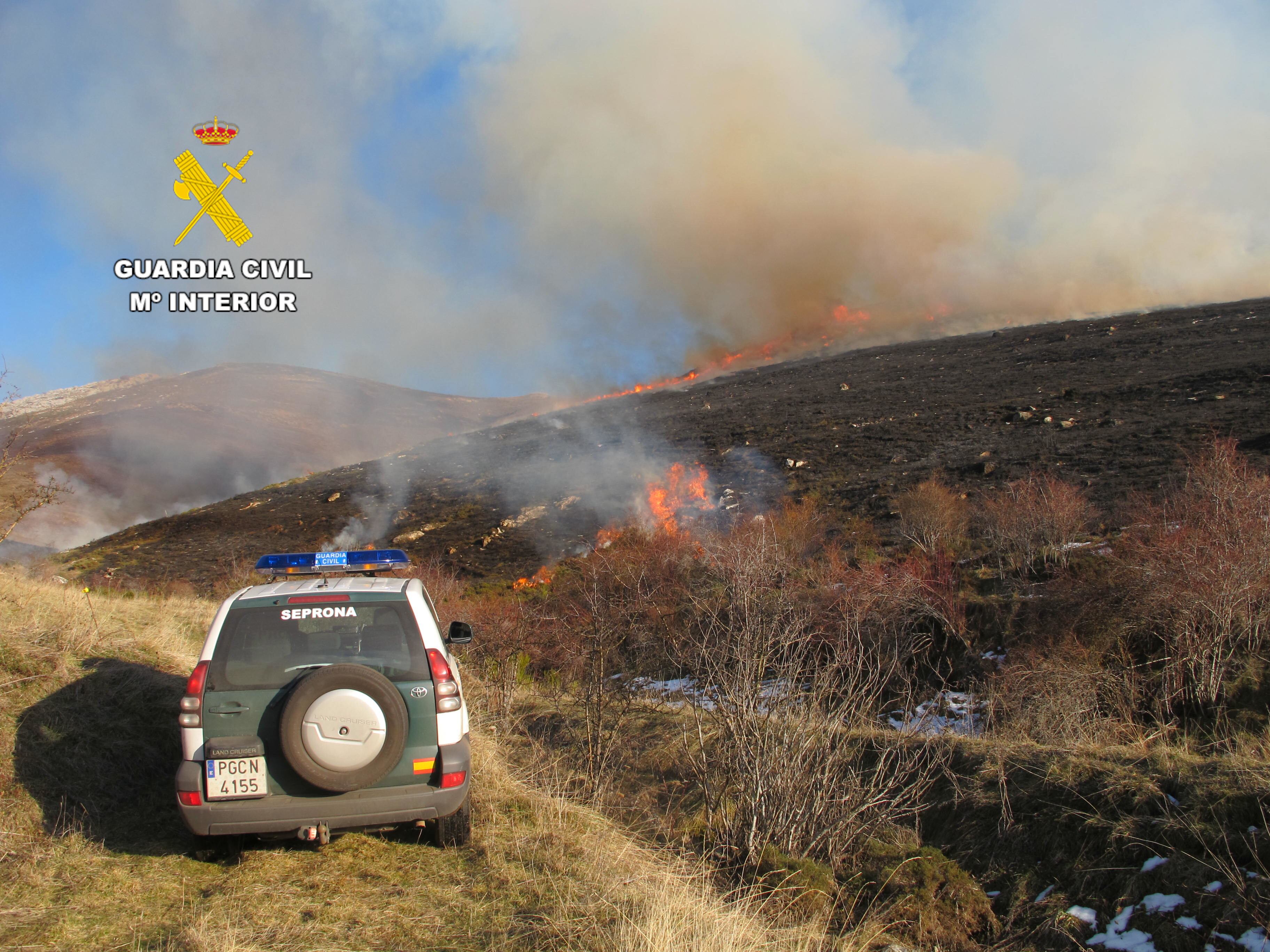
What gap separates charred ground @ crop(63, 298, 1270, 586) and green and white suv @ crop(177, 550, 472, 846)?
19243mm

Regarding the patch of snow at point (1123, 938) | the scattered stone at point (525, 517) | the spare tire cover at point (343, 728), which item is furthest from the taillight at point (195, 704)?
the scattered stone at point (525, 517)

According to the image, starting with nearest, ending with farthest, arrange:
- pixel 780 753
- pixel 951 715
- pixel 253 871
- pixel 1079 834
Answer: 1. pixel 253 871
2. pixel 780 753
3. pixel 1079 834
4. pixel 951 715

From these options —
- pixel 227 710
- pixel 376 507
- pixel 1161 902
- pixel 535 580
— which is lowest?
pixel 1161 902

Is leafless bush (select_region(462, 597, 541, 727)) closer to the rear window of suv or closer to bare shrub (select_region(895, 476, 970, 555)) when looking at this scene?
the rear window of suv

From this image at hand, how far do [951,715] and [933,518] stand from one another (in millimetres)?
9706

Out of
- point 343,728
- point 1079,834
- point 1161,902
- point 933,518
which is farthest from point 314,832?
point 933,518

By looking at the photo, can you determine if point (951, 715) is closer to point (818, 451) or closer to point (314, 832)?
point (314, 832)

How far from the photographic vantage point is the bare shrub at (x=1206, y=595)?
35.0 ft

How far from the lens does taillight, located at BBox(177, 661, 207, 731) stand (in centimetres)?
468

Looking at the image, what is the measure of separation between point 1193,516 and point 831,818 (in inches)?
478

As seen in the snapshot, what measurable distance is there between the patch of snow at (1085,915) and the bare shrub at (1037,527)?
13438 mm

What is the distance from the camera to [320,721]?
181 inches

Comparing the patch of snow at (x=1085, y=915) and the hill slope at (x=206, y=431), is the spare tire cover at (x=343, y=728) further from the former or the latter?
the hill slope at (x=206, y=431)

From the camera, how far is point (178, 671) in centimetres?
830
